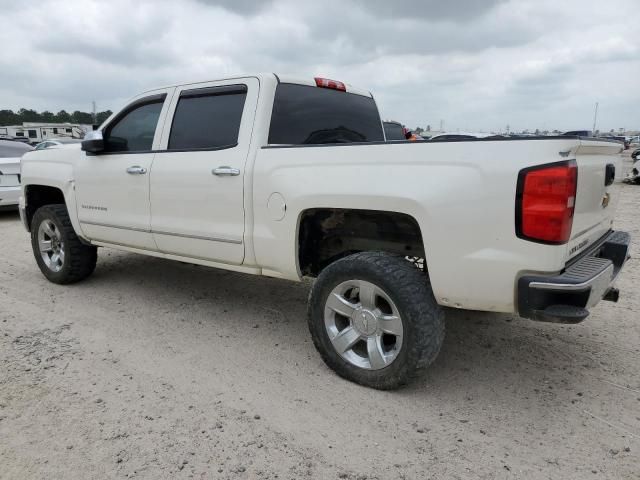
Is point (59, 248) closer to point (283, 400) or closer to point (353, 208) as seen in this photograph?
point (283, 400)

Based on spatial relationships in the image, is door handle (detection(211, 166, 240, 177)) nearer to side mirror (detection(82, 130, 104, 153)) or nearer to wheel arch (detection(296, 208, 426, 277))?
wheel arch (detection(296, 208, 426, 277))

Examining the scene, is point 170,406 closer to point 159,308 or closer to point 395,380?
point 395,380

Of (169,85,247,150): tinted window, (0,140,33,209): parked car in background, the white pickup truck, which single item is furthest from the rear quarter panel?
(0,140,33,209): parked car in background

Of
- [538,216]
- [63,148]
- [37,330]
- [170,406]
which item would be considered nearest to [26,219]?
[63,148]

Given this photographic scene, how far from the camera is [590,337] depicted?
377cm

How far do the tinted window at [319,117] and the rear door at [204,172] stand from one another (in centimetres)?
22

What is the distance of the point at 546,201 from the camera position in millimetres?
2316

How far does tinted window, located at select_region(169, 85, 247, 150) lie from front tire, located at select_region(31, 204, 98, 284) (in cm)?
175

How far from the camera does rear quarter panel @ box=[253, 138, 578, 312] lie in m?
2.38

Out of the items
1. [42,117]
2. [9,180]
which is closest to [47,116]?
[42,117]

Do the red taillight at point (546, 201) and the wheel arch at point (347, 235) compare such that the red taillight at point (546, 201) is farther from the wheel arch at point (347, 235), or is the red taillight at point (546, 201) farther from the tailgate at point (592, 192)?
the wheel arch at point (347, 235)

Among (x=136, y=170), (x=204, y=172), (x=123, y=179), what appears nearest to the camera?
(x=204, y=172)

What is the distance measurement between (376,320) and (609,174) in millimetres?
1671

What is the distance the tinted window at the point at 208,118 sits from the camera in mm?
3627
